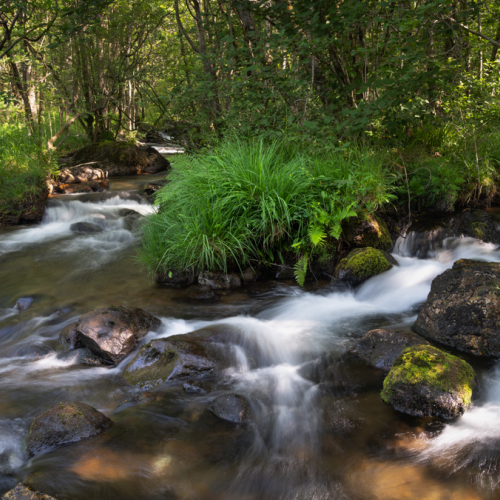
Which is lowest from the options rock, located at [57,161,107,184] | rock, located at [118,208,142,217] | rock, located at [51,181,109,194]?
rock, located at [118,208,142,217]

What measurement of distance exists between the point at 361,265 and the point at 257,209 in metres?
1.52

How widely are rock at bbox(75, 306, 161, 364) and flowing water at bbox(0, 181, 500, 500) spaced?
0.17 meters

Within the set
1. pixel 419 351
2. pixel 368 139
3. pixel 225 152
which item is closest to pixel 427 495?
pixel 419 351

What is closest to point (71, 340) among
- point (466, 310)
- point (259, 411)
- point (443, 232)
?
point (259, 411)

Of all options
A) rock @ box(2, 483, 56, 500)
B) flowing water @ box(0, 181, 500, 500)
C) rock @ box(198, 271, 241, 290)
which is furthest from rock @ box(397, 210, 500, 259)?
rock @ box(2, 483, 56, 500)

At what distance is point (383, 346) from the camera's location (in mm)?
3975

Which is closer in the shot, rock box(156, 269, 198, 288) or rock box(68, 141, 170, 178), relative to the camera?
rock box(156, 269, 198, 288)

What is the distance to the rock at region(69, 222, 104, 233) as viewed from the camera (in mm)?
8836

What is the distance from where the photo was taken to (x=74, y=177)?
38.3ft

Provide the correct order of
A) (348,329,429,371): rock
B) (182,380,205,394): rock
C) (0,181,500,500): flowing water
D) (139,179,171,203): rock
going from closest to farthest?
(0,181,500,500): flowing water, (182,380,205,394): rock, (348,329,429,371): rock, (139,179,171,203): rock

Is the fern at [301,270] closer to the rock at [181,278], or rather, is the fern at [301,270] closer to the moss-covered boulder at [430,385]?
the rock at [181,278]

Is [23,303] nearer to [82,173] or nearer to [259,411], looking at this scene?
[259,411]

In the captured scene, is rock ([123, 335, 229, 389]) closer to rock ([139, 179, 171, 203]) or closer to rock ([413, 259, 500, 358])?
rock ([413, 259, 500, 358])

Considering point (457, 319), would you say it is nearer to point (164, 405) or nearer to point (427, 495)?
point (427, 495)
